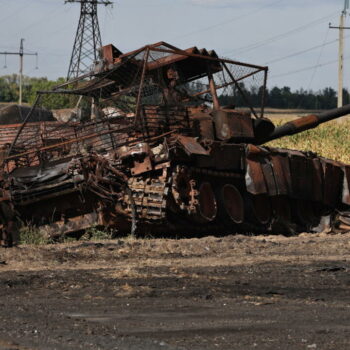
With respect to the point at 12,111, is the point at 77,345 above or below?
below

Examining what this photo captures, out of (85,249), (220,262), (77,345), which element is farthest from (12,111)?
(77,345)

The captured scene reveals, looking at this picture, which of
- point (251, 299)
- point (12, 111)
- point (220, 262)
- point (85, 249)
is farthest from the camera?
point (12, 111)

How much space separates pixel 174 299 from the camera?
7.40 meters

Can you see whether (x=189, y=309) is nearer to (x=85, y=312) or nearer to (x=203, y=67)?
(x=85, y=312)

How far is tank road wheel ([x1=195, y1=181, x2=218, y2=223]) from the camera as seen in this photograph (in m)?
15.9

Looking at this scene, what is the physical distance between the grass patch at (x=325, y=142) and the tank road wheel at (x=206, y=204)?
1522 cm

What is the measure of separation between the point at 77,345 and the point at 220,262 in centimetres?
576

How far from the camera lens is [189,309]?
6.82 m

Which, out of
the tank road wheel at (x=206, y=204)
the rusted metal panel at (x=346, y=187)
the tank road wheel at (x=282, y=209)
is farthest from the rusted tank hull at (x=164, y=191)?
the rusted metal panel at (x=346, y=187)

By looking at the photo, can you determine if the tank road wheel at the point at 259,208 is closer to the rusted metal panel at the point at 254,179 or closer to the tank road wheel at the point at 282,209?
the tank road wheel at the point at 282,209

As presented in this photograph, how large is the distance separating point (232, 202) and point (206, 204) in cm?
112

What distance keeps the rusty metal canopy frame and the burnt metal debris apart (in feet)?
0.08

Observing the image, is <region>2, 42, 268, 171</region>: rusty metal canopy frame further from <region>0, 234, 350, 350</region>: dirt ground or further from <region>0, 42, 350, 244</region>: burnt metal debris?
<region>0, 234, 350, 350</region>: dirt ground

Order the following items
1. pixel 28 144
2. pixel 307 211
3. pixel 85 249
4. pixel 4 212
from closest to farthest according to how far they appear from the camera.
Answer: pixel 85 249, pixel 4 212, pixel 28 144, pixel 307 211
